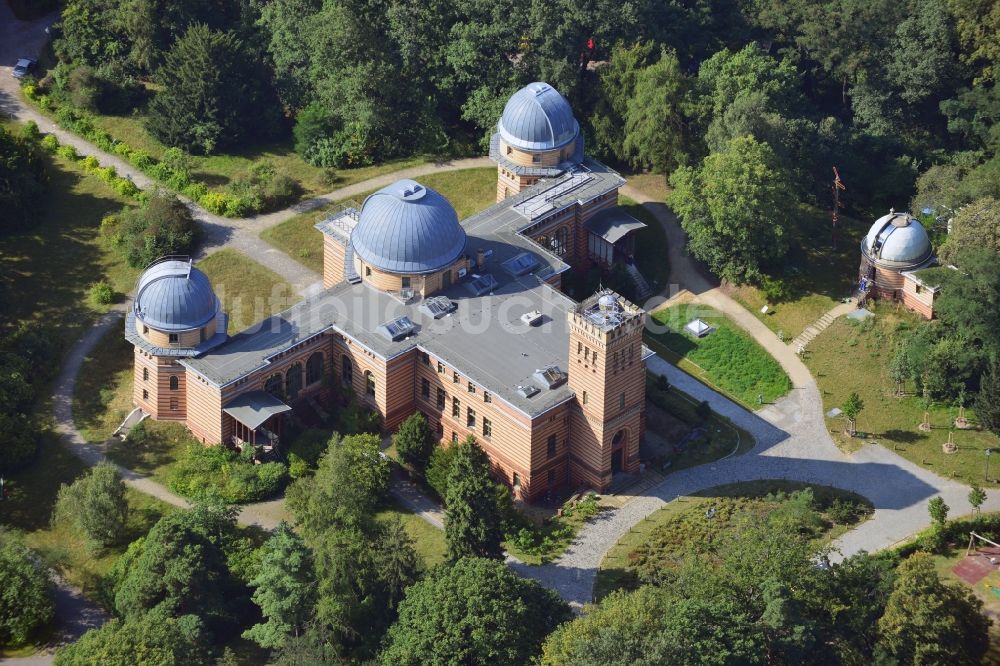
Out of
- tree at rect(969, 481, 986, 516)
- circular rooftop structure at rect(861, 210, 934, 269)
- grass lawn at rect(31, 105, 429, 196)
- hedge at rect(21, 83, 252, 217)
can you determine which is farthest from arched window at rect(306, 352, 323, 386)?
tree at rect(969, 481, 986, 516)

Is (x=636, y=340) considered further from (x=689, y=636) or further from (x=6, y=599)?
(x=6, y=599)

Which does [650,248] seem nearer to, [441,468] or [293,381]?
[441,468]

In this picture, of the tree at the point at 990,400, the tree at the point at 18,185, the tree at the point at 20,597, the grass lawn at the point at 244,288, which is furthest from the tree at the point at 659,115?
the tree at the point at 20,597

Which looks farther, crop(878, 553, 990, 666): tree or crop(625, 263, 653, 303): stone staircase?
crop(625, 263, 653, 303): stone staircase

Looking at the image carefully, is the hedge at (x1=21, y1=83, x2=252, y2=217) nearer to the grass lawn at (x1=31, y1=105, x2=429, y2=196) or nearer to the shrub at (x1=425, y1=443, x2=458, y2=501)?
the grass lawn at (x1=31, y1=105, x2=429, y2=196)

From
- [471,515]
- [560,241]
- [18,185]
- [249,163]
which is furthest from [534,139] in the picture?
[18,185]
